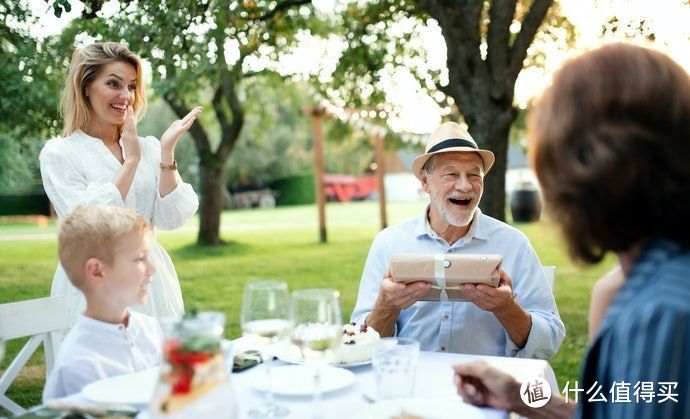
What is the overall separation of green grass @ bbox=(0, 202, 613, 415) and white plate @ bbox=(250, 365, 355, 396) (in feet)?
9.76

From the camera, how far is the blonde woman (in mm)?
3082

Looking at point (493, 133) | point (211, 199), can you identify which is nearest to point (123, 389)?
point (493, 133)

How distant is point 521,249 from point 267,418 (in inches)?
69.5

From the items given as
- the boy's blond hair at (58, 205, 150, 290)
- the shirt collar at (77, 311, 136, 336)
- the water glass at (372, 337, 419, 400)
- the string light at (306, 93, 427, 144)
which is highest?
the string light at (306, 93, 427, 144)

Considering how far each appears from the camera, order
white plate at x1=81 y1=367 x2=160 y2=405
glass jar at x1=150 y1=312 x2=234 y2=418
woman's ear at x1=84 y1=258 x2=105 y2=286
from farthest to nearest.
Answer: woman's ear at x1=84 y1=258 x2=105 y2=286, white plate at x1=81 y1=367 x2=160 y2=405, glass jar at x1=150 y1=312 x2=234 y2=418

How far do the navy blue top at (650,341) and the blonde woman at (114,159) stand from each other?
7.16ft

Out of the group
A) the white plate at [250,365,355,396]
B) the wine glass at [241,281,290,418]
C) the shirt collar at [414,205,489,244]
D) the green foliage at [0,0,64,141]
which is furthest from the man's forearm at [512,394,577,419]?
the green foliage at [0,0,64,141]

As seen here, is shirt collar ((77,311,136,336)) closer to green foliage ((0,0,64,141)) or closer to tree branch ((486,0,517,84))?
tree branch ((486,0,517,84))

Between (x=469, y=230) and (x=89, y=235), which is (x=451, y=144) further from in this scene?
(x=89, y=235)

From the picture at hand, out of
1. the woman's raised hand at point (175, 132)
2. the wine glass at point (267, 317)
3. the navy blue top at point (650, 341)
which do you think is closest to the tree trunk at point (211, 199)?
the woman's raised hand at point (175, 132)

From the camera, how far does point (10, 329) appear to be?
2.86 metres

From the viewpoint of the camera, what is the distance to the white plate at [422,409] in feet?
5.68

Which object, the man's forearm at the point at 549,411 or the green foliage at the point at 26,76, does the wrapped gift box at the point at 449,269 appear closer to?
the man's forearm at the point at 549,411

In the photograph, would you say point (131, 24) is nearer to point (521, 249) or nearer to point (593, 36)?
point (521, 249)
